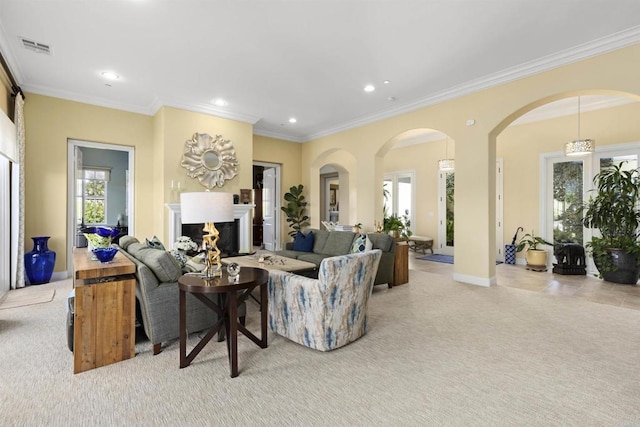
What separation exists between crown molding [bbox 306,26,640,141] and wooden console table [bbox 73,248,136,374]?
16.4 ft

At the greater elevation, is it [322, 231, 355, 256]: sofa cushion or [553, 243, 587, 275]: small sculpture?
[322, 231, 355, 256]: sofa cushion

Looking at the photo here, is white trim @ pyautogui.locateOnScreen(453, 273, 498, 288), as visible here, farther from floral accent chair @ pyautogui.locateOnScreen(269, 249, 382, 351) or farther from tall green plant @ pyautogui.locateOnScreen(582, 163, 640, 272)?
floral accent chair @ pyautogui.locateOnScreen(269, 249, 382, 351)

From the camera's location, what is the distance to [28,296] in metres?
4.26

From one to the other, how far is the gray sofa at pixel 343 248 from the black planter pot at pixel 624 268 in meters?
3.69

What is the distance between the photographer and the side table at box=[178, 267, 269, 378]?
230 centimetres

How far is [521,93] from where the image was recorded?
4.36 m

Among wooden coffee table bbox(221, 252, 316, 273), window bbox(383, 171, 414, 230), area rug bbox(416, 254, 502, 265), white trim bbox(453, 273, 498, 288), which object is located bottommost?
area rug bbox(416, 254, 502, 265)

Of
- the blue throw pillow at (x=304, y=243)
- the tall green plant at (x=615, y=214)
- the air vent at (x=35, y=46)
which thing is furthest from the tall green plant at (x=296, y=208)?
the tall green plant at (x=615, y=214)

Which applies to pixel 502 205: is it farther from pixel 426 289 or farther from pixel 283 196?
pixel 283 196

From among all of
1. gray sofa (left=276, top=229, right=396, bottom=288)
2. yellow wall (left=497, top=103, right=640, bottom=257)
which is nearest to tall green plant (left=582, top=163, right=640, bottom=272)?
yellow wall (left=497, top=103, right=640, bottom=257)

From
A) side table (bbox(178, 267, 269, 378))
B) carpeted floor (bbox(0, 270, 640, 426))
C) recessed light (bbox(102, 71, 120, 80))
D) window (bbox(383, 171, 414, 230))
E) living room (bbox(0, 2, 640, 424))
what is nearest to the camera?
carpeted floor (bbox(0, 270, 640, 426))

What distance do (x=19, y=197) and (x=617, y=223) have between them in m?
9.21

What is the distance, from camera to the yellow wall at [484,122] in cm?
366

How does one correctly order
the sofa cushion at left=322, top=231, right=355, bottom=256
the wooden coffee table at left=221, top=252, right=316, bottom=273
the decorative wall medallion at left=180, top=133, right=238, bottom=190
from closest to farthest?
the wooden coffee table at left=221, top=252, right=316, bottom=273 → the sofa cushion at left=322, top=231, right=355, bottom=256 → the decorative wall medallion at left=180, top=133, right=238, bottom=190
